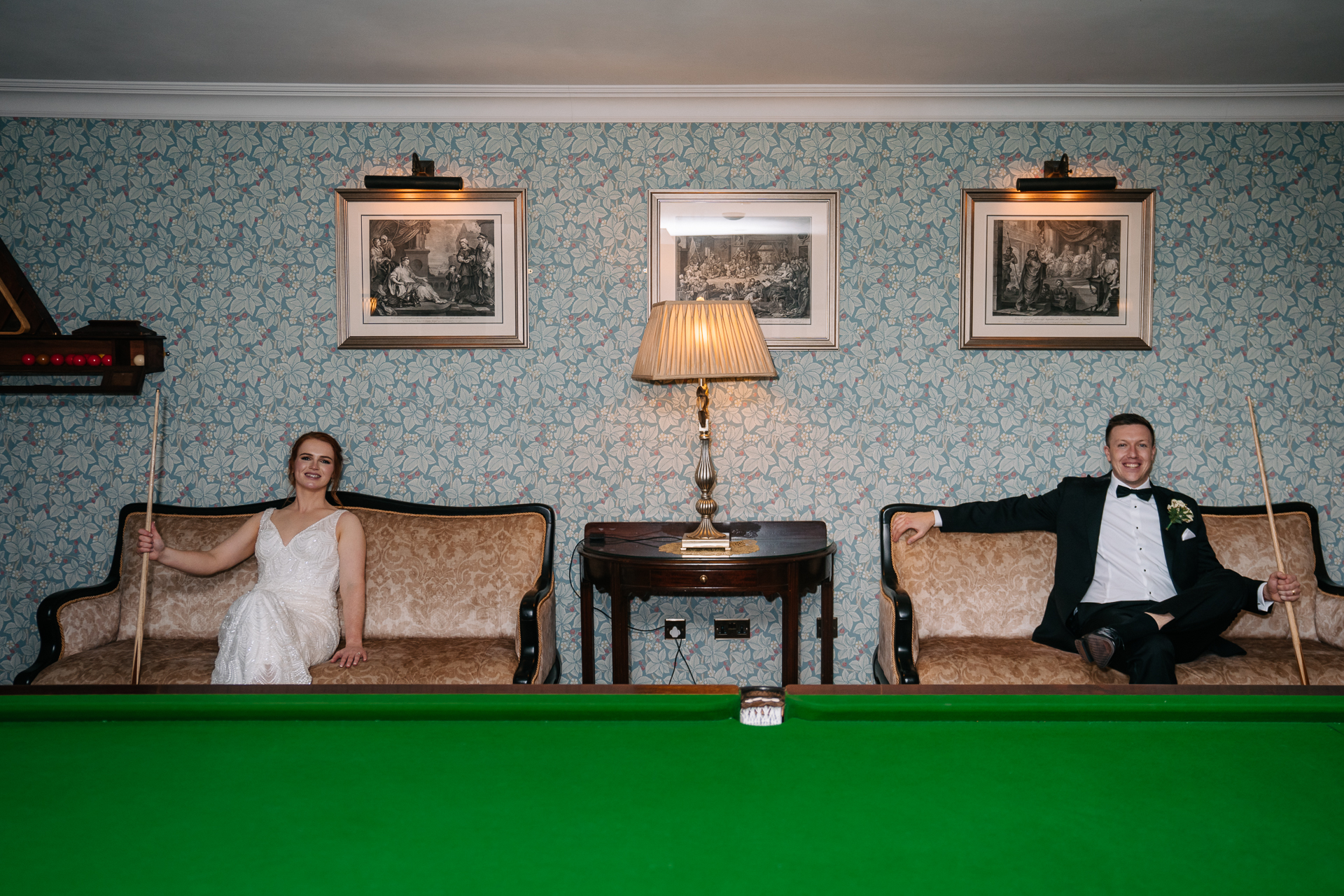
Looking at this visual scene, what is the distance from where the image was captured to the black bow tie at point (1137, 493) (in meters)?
2.78

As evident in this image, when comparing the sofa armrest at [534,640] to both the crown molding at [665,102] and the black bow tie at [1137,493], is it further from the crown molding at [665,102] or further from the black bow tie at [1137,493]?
the black bow tie at [1137,493]

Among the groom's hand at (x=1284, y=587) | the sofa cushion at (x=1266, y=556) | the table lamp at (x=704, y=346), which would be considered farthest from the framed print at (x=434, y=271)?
the sofa cushion at (x=1266, y=556)

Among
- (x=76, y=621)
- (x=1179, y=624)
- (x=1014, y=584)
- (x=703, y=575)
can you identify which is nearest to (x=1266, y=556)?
(x=1179, y=624)

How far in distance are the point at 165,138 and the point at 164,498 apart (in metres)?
1.50

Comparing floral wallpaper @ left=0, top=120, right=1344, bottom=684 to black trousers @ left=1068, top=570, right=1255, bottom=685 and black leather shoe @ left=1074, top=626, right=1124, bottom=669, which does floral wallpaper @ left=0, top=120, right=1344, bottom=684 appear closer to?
black trousers @ left=1068, top=570, right=1255, bottom=685

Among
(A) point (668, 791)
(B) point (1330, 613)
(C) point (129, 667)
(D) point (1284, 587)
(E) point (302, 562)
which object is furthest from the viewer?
(B) point (1330, 613)

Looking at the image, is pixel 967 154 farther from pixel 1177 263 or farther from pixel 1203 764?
pixel 1203 764

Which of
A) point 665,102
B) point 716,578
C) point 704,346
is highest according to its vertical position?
point 665,102

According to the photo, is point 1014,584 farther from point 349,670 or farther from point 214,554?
point 214,554

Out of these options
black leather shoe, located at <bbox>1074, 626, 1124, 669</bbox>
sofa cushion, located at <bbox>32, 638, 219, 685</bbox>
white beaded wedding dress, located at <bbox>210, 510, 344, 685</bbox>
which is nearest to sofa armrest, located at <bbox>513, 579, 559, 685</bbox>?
white beaded wedding dress, located at <bbox>210, 510, 344, 685</bbox>

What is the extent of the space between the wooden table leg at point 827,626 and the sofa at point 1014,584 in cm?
19

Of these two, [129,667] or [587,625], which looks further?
[587,625]

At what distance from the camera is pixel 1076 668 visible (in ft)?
8.45

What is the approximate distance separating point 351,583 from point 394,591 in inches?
12.1
